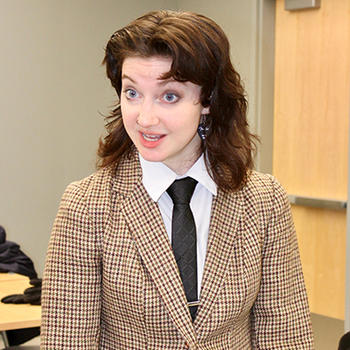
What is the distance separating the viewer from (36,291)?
2.64m

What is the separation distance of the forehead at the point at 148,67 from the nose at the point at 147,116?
0.18ft

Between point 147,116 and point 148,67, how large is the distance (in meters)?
0.09

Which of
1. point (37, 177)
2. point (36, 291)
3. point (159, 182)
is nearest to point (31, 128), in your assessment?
point (37, 177)

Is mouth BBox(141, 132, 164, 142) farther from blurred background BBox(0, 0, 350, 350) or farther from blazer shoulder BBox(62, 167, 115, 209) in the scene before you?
blurred background BBox(0, 0, 350, 350)

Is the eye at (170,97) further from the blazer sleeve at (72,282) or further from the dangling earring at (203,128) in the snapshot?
the blazer sleeve at (72,282)

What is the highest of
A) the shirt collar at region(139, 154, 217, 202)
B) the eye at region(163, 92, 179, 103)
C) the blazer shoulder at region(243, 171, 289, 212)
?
the eye at region(163, 92, 179, 103)

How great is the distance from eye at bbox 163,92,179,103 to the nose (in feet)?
0.11

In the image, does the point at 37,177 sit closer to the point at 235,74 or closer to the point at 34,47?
the point at 34,47

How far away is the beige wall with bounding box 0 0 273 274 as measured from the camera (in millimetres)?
4301

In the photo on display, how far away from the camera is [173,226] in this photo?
142 centimetres

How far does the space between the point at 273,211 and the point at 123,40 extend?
0.47 meters

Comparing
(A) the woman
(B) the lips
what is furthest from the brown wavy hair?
(B) the lips

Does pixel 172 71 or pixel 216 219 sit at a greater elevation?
pixel 172 71

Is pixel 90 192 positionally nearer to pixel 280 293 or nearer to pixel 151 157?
pixel 151 157
